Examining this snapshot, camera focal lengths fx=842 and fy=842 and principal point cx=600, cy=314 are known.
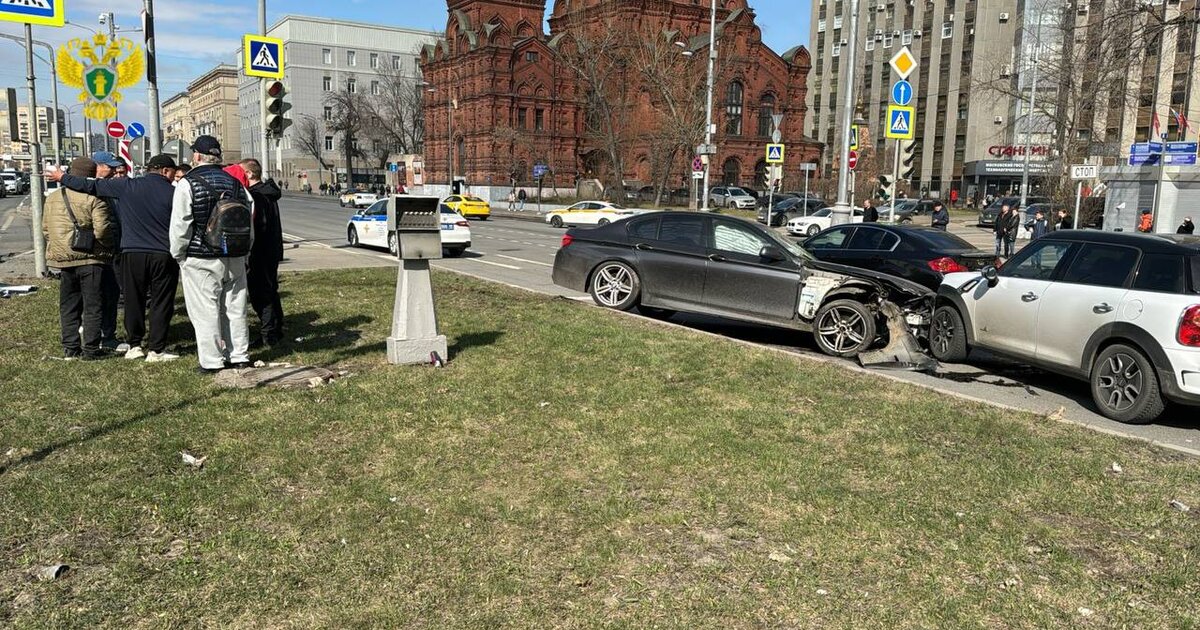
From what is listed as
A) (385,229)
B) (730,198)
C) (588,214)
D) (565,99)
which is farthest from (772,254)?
(565,99)

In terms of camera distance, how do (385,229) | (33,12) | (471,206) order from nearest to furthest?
(33,12)
(385,229)
(471,206)

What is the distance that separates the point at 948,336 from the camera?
9.30 metres

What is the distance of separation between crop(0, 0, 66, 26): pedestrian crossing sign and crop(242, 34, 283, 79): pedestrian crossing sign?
6.30 metres

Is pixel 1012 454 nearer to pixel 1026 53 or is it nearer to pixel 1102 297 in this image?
pixel 1102 297

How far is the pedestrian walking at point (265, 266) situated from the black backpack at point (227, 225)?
5.39 ft

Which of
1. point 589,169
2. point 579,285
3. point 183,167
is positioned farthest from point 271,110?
point 589,169

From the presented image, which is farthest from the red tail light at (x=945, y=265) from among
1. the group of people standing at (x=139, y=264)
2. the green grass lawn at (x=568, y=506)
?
the group of people standing at (x=139, y=264)

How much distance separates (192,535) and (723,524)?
2.62m

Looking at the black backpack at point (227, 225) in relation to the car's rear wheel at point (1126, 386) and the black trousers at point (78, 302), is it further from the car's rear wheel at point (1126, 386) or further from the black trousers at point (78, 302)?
the car's rear wheel at point (1126, 386)

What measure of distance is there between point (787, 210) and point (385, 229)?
30870mm

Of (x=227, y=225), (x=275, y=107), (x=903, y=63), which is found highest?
(x=903, y=63)

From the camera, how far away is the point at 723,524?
4.39m

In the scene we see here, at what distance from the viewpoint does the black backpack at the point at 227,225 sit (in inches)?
258

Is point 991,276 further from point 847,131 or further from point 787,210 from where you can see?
point 787,210
